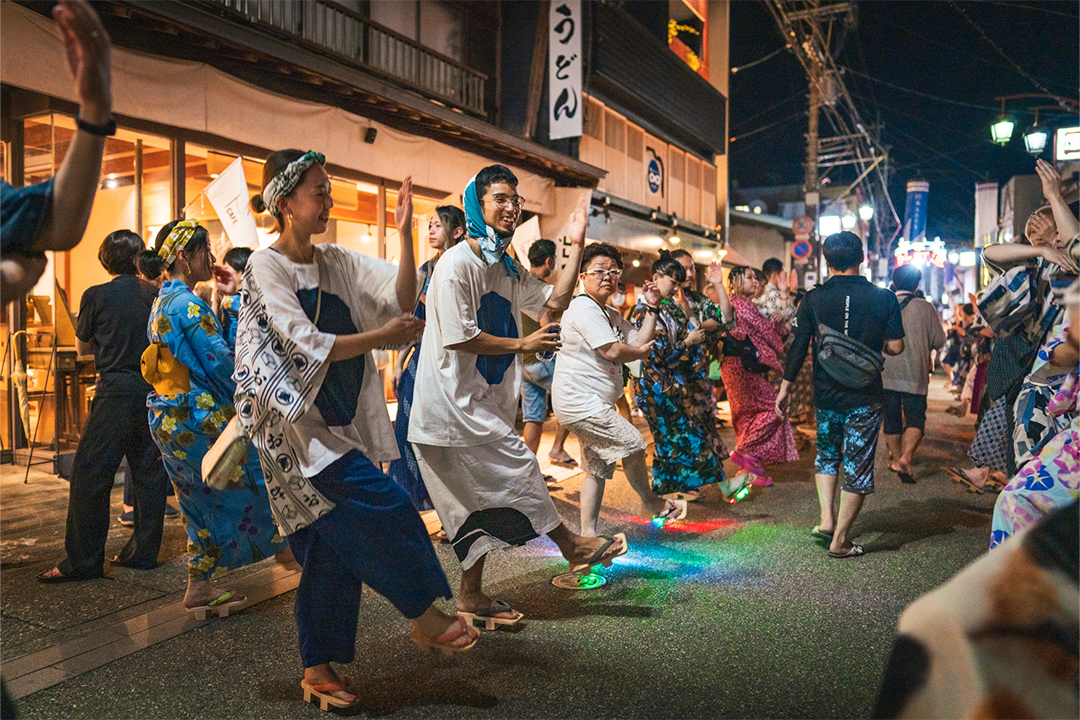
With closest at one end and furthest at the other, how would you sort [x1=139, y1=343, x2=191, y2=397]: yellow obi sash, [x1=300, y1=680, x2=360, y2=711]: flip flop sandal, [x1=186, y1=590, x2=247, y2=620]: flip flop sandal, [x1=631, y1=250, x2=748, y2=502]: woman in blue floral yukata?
1. [x1=300, y1=680, x2=360, y2=711]: flip flop sandal
2. [x1=186, y1=590, x2=247, y2=620]: flip flop sandal
3. [x1=139, y1=343, x2=191, y2=397]: yellow obi sash
4. [x1=631, y1=250, x2=748, y2=502]: woman in blue floral yukata

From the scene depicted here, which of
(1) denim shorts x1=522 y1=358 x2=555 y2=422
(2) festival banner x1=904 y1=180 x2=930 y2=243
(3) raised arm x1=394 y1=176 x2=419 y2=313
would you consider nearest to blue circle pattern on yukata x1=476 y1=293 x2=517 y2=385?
(3) raised arm x1=394 y1=176 x2=419 y2=313

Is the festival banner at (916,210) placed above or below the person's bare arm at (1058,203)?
above

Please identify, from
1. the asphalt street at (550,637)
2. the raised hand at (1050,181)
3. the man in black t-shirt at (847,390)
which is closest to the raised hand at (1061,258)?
the raised hand at (1050,181)

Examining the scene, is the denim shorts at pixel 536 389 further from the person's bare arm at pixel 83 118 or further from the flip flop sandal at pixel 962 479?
the person's bare arm at pixel 83 118

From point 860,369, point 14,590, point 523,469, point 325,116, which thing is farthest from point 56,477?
point 860,369

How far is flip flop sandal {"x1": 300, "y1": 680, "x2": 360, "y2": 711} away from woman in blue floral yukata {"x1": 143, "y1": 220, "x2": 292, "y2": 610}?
1.23 meters

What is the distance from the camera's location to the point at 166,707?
2.85m

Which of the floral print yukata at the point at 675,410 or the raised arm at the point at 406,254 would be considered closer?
the raised arm at the point at 406,254

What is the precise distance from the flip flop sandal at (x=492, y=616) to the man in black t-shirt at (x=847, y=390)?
7.85ft

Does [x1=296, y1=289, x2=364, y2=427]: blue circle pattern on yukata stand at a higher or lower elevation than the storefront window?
lower

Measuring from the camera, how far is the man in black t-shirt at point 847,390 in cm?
489

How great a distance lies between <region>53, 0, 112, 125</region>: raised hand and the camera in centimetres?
153

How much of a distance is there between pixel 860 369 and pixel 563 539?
239cm

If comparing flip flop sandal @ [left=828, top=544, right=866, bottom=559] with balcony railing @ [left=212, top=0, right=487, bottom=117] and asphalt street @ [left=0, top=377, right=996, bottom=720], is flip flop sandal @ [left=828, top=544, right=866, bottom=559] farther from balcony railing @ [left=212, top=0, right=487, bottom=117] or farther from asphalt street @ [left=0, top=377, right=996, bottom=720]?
balcony railing @ [left=212, top=0, right=487, bottom=117]
